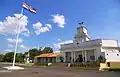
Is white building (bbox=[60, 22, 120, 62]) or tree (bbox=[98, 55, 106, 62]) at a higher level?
white building (bbox=[60, 22, 120, 62])

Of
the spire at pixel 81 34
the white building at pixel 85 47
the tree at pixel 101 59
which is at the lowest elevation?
the tree at pixel 101 59

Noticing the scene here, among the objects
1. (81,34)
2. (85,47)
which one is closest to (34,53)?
(81,34)

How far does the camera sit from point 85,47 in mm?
58125

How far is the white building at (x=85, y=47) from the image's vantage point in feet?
176

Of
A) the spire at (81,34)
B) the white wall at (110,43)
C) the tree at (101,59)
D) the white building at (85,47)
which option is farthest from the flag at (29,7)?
the spire at (81,34)

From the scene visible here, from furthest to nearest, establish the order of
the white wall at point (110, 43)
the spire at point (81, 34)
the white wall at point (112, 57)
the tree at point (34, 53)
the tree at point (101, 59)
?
the tree at point (34, 53)
the spire at point (81, 34)
the white wall at point (110, 43)
the white wall at point (112, 57)
the tree at point (101, 59)

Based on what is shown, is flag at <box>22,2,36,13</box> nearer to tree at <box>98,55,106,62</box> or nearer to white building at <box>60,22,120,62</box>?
tree at <box>98,55,106,62</box>

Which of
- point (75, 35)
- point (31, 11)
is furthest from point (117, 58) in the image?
point (31, 11)

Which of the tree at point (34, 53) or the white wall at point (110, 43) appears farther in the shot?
the tree at point (34, 53)

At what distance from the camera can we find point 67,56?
6769 centimetres

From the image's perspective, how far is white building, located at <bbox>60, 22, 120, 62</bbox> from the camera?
5365 centimetres

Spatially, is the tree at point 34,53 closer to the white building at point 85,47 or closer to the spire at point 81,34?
the white building at point 85,47

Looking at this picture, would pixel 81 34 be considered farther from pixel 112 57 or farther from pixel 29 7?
pixel 29 7

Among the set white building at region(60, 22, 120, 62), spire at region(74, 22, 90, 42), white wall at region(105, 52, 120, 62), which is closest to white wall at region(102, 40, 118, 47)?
white building at region(60, 22, 120, 62)
